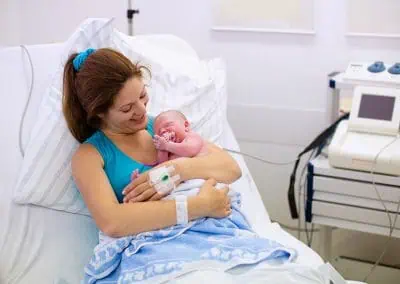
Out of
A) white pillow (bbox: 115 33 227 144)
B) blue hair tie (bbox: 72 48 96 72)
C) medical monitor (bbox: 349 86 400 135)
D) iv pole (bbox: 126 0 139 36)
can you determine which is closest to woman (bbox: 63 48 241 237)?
blue hair tie (bbox: 72 48 96 72)

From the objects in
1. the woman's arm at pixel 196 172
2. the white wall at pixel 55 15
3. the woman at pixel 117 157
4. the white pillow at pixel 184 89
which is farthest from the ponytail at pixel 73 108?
the white wall at pixel 55 15

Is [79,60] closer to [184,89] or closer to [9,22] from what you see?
[184,89]

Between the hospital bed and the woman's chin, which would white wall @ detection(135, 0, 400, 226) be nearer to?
the hospital bed

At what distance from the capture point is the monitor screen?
1918mm

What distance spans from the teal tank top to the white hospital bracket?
0.24 ft

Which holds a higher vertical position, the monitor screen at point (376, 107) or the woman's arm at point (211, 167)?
the monitor screen at point (376, 107)

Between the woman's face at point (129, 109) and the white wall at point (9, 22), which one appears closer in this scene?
the woman's face at point (129, 109)

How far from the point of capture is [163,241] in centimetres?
146

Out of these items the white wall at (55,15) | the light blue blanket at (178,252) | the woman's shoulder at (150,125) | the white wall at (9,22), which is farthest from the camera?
the white wall at (55,15)

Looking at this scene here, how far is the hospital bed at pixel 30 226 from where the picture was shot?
157cm

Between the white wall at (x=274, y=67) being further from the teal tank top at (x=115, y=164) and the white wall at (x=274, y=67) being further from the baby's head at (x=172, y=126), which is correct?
the teal tank top at (x=115, y=164)

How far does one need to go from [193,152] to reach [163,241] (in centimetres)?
32


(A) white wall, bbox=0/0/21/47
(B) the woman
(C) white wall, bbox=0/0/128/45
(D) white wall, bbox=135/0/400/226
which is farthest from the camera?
(C) white wall, bbox=0/0/128/45

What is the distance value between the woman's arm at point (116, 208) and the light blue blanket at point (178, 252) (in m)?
0.03
